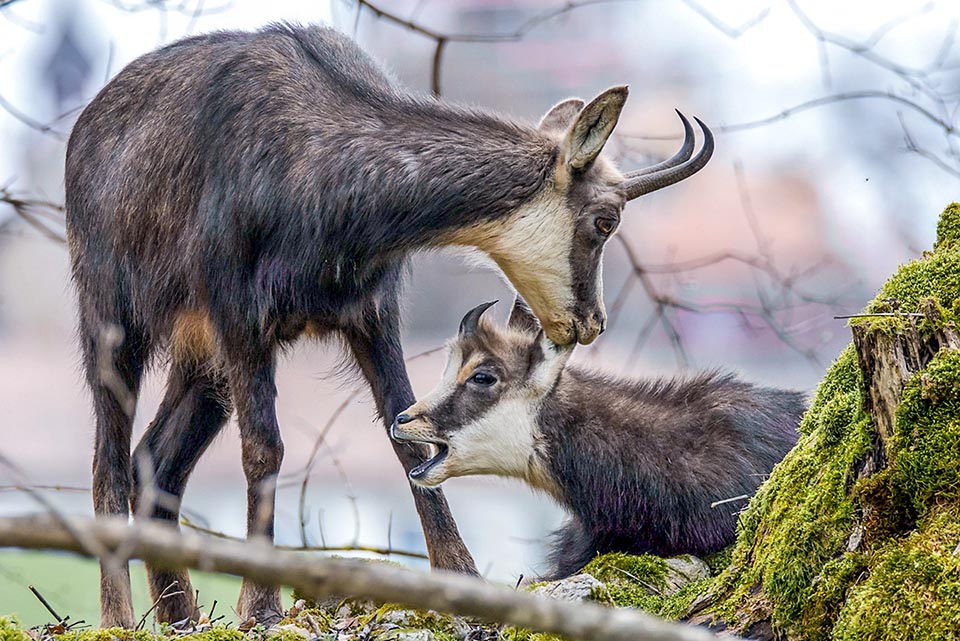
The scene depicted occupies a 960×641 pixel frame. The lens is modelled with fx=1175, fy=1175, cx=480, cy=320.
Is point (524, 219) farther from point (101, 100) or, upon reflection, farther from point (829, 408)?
point (101, 100)

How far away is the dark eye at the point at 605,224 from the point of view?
15.9 feet

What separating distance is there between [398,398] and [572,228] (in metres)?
1.13

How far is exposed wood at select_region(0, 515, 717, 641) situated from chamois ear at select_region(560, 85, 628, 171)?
3.52 meters

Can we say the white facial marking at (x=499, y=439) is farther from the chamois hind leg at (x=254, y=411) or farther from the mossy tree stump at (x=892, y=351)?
the mossy tree stump at (x=892, y=351)

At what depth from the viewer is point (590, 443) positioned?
5113mm

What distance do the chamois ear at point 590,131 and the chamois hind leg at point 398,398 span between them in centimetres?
110

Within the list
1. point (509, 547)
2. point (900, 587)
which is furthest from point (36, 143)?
point (900, 587)

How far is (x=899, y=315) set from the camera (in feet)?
9.95

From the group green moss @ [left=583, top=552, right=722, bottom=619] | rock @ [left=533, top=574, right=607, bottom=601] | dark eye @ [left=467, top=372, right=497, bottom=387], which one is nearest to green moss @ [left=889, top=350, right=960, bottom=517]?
green moss @ [left=583, top=552, right=722, bottom=619]

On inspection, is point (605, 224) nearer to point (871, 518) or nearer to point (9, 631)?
point (871, 518)

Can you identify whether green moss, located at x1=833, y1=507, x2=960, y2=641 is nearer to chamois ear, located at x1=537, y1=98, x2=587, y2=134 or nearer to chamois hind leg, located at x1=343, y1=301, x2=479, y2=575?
chamois hind leg, located at x1=343, y1=301, x2=479, y2=575

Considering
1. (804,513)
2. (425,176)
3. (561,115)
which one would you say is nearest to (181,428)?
(425,176)

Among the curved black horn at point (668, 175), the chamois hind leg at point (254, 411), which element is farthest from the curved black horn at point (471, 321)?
the chamois hind leg at point (254, 411)

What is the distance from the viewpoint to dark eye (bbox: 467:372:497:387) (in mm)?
5195
